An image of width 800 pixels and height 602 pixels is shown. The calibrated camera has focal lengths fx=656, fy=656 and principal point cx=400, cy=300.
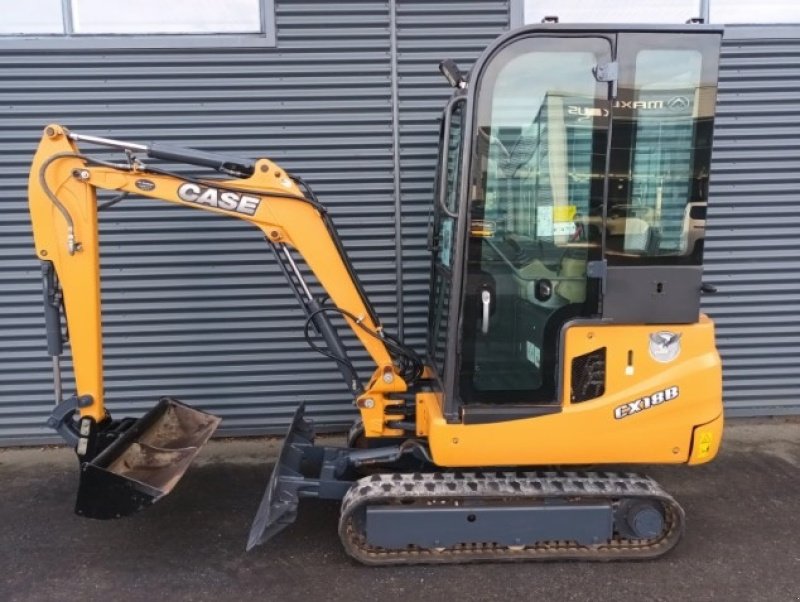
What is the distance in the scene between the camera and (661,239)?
3311 mm

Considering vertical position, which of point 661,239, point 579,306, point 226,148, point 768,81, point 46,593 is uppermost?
point 768,81

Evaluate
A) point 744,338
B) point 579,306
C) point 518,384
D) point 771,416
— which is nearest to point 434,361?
point 518,384

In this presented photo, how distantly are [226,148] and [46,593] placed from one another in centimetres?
315

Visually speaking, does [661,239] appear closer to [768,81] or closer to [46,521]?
[768,81]

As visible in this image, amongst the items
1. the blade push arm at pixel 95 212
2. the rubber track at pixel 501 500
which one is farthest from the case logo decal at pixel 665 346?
the blade push arm at pixel 95 212

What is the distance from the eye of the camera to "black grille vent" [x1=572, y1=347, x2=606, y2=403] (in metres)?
3.36

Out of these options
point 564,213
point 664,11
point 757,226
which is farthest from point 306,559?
point 664,11

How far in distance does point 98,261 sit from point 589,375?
105 inches

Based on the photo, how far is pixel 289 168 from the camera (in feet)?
16.5

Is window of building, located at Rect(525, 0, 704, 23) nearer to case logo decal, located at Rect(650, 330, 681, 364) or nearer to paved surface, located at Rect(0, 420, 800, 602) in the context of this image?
case logo decal, located at Rect(650, 330, 681, 364)

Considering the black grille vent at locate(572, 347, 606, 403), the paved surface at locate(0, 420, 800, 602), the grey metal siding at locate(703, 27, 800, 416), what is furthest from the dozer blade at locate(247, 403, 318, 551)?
the grey metal siding at locate(703, 27, 800, 416)

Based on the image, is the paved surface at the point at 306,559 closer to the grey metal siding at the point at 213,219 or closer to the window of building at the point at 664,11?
the grey metal siding at the point at 213,219

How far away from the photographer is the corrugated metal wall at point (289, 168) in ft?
16.0

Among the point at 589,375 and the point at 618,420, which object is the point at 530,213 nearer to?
the point at 589,375
